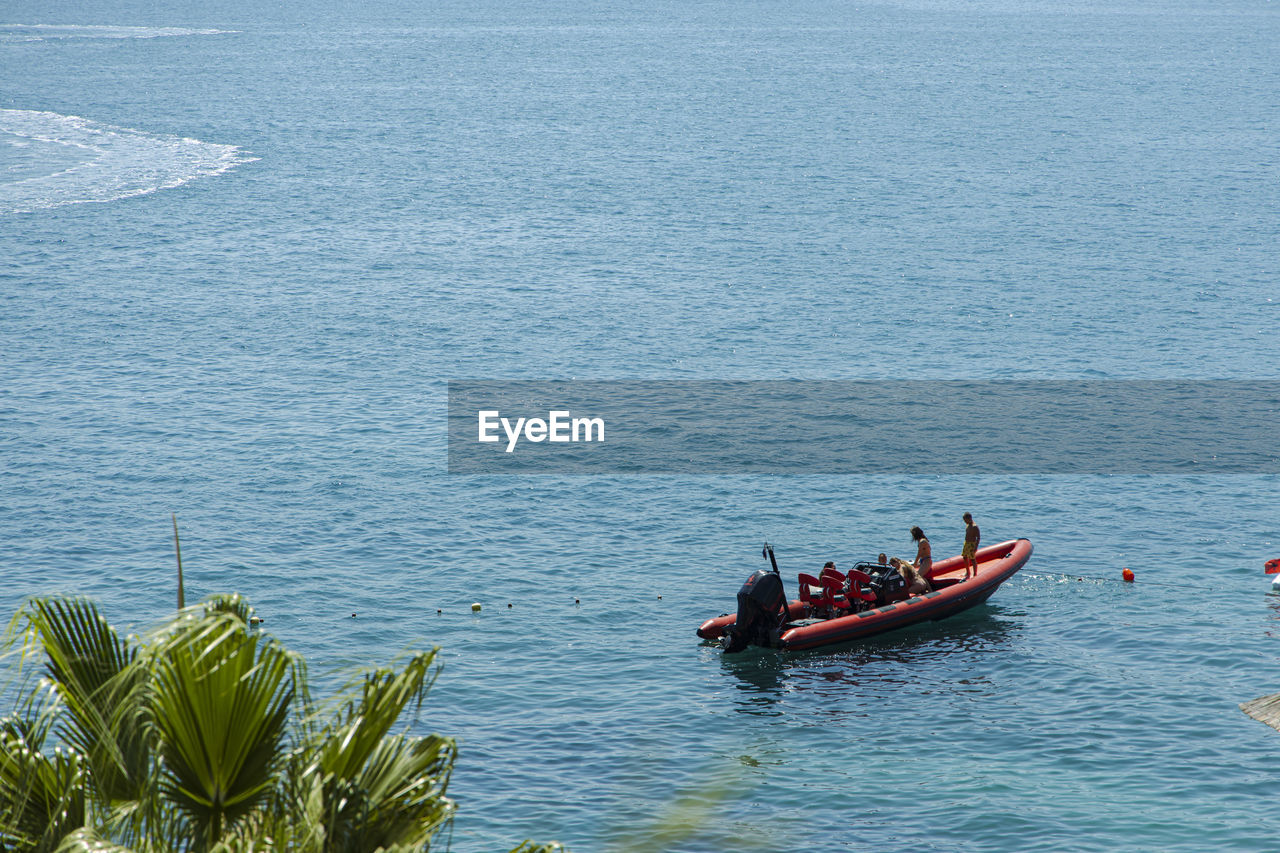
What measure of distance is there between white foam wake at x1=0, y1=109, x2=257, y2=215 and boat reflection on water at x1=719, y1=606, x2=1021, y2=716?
58.2m

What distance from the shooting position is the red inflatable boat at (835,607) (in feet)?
72.9

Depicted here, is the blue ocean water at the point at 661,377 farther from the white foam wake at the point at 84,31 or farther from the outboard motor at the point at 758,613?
the white foam wake at the point at 84,31

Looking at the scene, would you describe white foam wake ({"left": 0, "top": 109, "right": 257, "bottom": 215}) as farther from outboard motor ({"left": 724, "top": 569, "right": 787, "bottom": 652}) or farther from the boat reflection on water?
the boat reflection on water

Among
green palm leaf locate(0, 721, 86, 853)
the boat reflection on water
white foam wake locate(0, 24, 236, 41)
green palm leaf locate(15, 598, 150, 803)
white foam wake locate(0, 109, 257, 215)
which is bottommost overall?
the boat reflection on water

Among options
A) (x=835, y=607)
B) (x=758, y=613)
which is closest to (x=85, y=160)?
(x=758, y=613)

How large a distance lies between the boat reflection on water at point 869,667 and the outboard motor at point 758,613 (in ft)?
1.46

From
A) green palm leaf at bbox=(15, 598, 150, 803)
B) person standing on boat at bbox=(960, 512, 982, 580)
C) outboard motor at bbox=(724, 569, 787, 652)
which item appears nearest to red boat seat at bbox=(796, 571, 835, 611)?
outboard motor at bbox=(724, 569, 787, 652)

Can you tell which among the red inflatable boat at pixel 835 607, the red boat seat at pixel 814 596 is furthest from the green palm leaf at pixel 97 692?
the red boat seat at pixel 814 596

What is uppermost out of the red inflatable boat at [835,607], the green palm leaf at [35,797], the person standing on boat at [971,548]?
the green palm leaf at [35,797]

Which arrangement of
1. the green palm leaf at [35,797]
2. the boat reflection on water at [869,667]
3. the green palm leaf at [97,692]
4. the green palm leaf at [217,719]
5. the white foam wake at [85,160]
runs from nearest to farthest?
the green palm leaf at [217,719] < the green palm leaf at [97,692] < the green palm leaf at [35,797] < the boat reflection on water at [869,667] < the white foam wake at [85,160]

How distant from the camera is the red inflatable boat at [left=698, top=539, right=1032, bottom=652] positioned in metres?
22.2

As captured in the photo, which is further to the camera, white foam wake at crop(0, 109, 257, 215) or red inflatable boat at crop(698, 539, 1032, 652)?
white foam wake at crop(0, 109, 257, 215)

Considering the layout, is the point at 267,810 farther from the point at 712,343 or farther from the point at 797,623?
the point at 712,343

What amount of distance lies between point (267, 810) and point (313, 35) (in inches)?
6403
